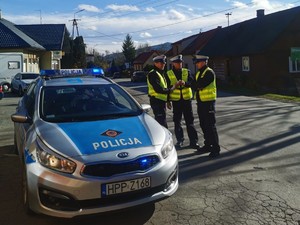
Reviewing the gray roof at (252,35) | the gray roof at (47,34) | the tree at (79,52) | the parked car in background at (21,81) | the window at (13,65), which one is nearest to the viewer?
the parked car in background at (21,81)

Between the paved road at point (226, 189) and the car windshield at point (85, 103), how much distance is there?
4.07 feet

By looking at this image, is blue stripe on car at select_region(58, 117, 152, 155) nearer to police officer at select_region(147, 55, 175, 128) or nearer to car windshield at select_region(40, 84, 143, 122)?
car windshield at select_region(40, 84, 143, 122)

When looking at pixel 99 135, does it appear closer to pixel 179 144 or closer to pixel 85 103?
pixel 85 103

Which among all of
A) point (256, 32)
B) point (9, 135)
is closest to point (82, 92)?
point (9, 135)

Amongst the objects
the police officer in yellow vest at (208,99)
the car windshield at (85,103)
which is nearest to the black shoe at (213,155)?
the police officer in yellow vest at (208,99)

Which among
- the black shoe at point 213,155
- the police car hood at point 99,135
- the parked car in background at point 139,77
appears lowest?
the black shoe at point 213,155

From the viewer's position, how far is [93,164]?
3.73 meters

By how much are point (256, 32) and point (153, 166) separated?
31653 mm

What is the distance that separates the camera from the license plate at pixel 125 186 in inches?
146

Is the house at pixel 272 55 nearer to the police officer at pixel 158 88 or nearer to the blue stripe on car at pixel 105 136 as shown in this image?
the police officer at pixel 158 88

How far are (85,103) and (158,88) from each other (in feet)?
7.12

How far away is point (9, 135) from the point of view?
9.72m

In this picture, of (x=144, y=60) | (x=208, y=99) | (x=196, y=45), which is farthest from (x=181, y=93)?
(x=144, y=60)

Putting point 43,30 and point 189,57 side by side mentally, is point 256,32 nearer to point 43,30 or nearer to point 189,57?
point 189,57
